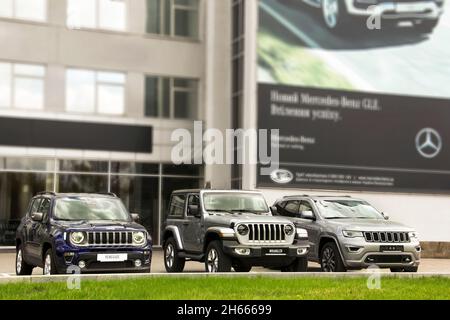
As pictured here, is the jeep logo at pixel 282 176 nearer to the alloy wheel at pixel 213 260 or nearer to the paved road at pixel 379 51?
the paved road at pixel 379 51

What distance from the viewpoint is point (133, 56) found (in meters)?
32.1

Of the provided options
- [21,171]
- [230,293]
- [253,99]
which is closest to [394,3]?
[253,99]

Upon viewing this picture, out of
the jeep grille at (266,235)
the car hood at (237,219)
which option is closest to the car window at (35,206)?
the car hood at (237,219)

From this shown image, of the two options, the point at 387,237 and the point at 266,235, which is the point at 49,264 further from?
the point at 387,237

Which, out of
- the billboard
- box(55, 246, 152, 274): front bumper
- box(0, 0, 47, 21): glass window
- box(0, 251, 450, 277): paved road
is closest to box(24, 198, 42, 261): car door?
box(0, 251, 450, 277): paved road

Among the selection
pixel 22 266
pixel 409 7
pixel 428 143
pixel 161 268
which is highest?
pixel 409 7

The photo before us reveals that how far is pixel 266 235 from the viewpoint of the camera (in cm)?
1611

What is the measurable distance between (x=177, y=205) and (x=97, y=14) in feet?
48.8

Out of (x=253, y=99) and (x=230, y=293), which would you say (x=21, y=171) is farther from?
(x=230, y=293)

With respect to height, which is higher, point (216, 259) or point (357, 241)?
point (357, 241)

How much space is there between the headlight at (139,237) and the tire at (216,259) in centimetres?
154

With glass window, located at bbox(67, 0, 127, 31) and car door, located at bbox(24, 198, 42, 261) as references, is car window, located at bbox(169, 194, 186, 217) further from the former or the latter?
glass window, located at bbox(67, 0, 127, 31)

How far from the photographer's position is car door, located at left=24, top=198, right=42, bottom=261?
1644cm

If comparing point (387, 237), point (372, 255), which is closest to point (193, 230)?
point (372, 255)
